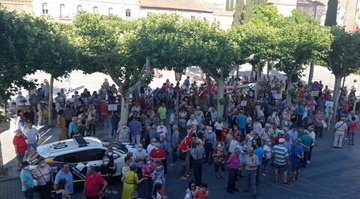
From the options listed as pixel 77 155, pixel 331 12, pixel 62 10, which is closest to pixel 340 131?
pixel 77 155

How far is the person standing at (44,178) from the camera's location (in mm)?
10617

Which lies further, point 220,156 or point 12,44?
point 220,156

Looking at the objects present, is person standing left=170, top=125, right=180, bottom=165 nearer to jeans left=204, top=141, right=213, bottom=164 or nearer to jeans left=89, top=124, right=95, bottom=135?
jeans left=204, top=141, right=213, bottom=164

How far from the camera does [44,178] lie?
1068 cm

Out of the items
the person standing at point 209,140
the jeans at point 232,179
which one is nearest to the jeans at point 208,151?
the person standing at point 209,140

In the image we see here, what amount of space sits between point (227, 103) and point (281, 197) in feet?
28.3

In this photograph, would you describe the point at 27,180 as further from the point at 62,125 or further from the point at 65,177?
the point at 62,125

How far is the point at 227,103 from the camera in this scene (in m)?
20.8

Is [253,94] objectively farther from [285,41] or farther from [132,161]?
[132,161]

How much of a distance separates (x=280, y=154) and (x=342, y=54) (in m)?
10.3

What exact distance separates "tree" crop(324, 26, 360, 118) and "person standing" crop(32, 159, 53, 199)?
53.3 feet

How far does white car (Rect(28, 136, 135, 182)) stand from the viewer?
11.8 m

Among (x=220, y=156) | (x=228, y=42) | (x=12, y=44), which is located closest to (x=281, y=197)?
(x=220, y=156)

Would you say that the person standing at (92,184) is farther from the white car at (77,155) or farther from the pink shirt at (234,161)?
the pink shirt at (234,161)
